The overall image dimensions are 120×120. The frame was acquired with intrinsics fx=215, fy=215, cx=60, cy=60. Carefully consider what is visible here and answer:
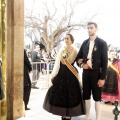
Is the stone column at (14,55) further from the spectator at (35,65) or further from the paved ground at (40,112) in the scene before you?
the spectator at (35,65)

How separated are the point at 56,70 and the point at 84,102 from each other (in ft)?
2.09

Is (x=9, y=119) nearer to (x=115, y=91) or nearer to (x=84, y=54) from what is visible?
(x=84, y=54)

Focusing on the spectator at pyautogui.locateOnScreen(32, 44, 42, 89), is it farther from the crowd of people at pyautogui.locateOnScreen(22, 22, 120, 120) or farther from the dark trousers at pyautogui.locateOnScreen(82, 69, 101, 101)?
the dark trousers at pyautogui.locateOnScreen(82, 69, 101, 101)

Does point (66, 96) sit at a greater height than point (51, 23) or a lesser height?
lesser

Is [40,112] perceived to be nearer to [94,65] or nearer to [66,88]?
[66,88]

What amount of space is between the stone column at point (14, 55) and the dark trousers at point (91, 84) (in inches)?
36.1

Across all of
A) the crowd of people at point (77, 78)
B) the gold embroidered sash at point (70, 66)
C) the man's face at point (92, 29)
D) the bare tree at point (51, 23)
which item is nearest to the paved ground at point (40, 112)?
the crowd of people at point (77, 78)

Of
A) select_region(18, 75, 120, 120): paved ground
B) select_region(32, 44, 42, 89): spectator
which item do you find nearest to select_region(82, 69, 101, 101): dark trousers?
select_region(18, 75, 120, 120): paved ground

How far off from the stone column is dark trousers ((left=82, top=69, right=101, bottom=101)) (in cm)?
92

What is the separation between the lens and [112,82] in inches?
→ 174

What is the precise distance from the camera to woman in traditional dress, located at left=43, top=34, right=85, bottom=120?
123 inches

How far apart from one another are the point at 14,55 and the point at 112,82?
2396mm

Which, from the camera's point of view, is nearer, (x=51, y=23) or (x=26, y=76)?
(x=26, y=76)

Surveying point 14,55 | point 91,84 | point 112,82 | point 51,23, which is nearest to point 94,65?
point 91,84
